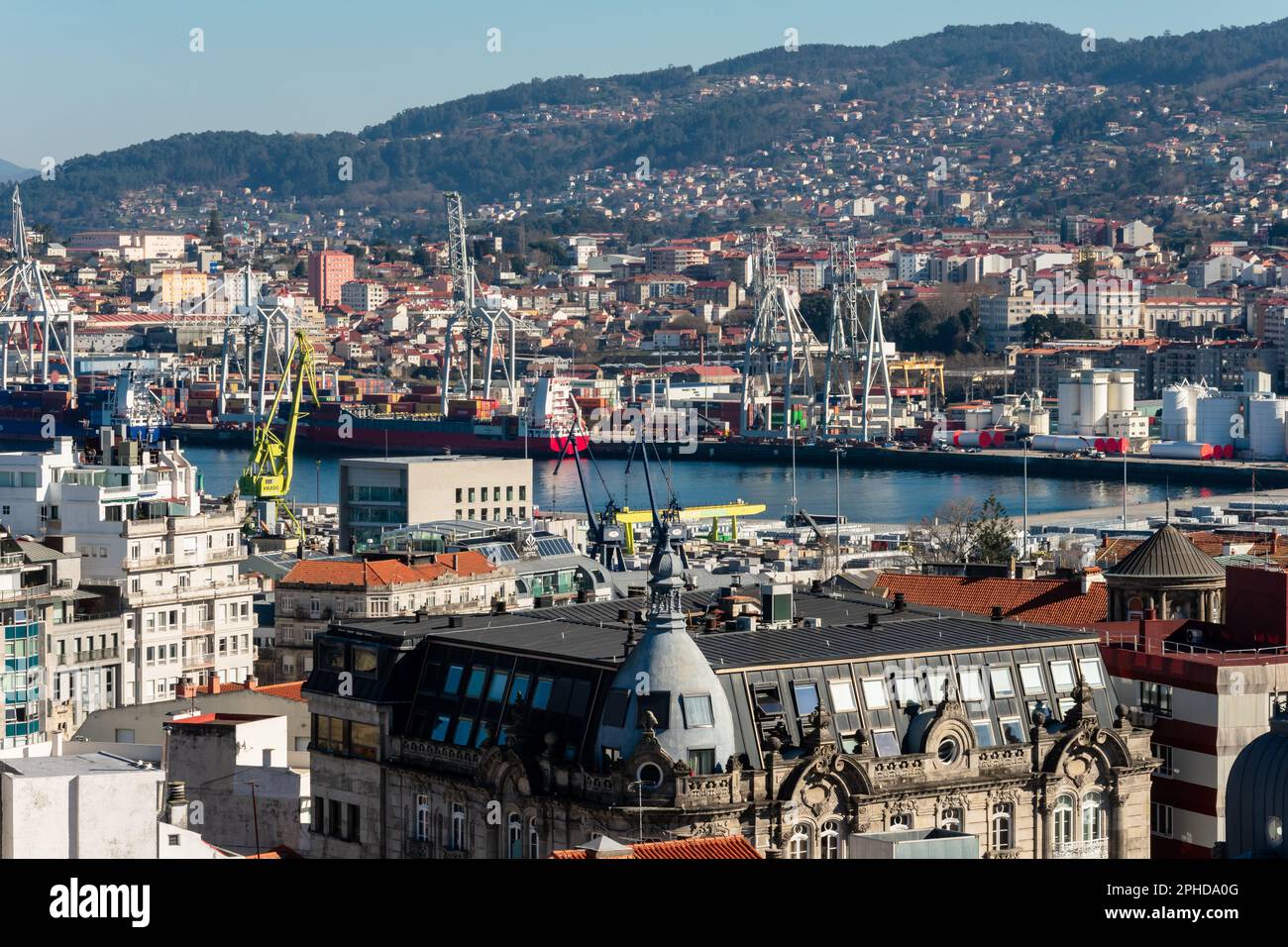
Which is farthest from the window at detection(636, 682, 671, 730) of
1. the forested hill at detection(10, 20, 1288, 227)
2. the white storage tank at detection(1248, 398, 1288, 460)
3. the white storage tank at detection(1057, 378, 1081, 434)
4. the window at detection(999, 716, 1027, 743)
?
the forested hill at detection(10, 20, 1288, 227)

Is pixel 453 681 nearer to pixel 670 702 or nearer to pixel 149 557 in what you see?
pixel 670 702

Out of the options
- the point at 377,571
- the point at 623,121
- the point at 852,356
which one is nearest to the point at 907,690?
the point at 377,571

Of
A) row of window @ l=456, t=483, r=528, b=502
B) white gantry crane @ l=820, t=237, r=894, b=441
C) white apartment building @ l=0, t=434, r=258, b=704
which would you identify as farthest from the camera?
white gantry crane @ l=820, t=237, r=894, b=441

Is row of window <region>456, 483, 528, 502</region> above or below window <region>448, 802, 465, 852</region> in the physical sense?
below

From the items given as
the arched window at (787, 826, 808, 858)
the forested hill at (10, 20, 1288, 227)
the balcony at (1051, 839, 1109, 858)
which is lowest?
the balcony at (1051, 839, 1109, 858)

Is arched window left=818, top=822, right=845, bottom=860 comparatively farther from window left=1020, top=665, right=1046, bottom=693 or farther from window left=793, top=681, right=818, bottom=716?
window left=1020, top=665, right=1046, bottom=693
